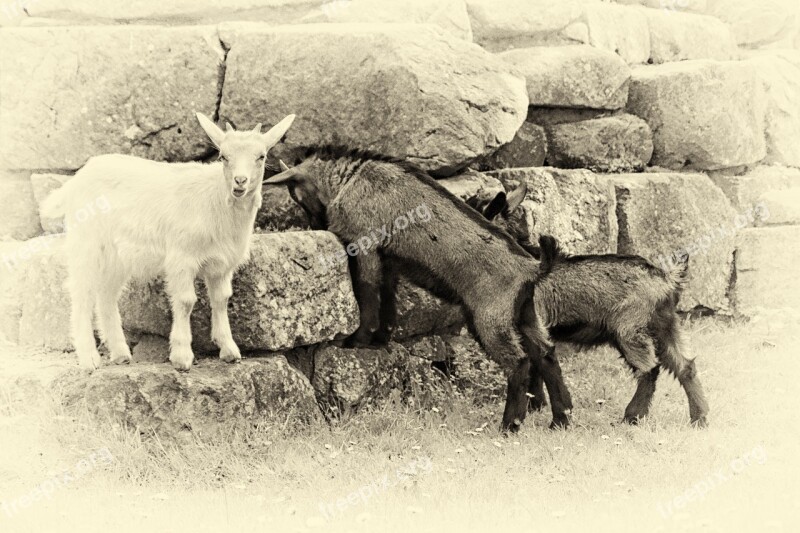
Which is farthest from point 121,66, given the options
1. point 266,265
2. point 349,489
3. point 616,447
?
point 616,447

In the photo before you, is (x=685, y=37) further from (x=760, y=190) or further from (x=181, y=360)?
(x=181, y=360)

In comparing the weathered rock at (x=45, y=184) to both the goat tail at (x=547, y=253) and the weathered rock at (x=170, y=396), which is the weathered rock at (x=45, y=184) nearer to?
the weathered rock at (x=170, y=396)

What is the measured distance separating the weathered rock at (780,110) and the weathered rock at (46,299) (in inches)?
271

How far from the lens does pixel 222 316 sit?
254 inches

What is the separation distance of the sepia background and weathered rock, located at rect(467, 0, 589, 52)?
0.07ft

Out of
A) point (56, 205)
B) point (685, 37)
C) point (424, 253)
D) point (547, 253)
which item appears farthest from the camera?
point (685, 37)

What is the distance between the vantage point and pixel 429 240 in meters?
7.19

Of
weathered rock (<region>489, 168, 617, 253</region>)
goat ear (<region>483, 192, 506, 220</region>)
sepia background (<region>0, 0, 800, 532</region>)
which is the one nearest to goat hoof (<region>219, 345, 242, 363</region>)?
sepia background (<region>0, 0, 800, 532</region>)

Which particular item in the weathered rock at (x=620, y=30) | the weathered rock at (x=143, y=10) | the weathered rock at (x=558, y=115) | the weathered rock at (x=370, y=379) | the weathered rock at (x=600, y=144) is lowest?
the weathered rock at (x=370, y=379)

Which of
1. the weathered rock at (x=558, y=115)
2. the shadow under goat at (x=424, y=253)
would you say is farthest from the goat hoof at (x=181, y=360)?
the weathered rock at (x=558, y=115)

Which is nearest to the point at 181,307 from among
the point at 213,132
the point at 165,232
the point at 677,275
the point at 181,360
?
the point at 181,360

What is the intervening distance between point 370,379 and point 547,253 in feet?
5.09

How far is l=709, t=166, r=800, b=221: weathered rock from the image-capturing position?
9.98 metres

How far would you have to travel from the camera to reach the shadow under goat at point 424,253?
6.95 meters
